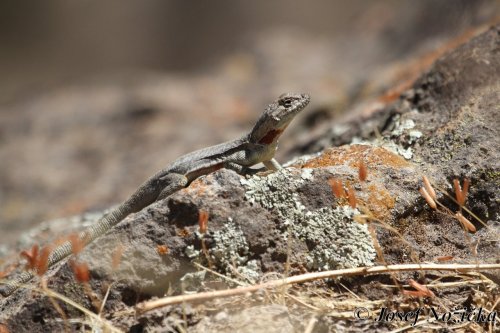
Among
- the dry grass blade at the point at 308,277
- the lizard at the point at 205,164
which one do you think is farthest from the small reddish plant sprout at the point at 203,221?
the lizard at the point at 205,164

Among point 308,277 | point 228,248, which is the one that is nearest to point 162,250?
point 228,248

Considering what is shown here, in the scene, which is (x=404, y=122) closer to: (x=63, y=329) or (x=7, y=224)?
(x=63, y=329)

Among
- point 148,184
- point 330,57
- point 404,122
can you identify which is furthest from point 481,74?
point 330,57

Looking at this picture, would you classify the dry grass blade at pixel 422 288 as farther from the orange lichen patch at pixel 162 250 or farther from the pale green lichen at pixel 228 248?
the orange lichen patch at pixel 162 250

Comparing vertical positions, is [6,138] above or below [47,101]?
below

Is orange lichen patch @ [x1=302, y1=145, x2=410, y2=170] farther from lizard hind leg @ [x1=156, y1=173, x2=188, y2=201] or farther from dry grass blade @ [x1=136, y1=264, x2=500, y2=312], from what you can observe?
lizard hind leg @ [x1=156, y1=173, x2=188, y2=201]

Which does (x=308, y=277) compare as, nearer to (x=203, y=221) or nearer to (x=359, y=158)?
(x=203, y=221)
